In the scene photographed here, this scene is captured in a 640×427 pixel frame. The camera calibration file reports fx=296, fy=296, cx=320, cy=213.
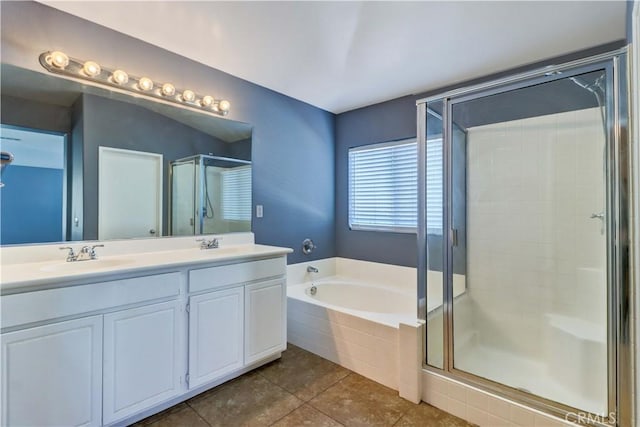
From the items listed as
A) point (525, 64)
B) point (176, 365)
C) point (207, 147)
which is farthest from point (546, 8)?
point (176, 365)

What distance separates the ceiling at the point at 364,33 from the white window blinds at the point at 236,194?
0.84 meters

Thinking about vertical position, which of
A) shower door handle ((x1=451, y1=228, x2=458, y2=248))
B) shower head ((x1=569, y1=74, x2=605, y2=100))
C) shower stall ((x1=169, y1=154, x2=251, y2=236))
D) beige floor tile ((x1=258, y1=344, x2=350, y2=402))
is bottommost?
beige floor tile ((x1=258, y1=344, x2=350, y2=402))

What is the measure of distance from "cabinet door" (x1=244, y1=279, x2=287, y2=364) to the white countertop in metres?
0.25

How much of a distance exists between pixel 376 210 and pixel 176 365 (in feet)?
7.49

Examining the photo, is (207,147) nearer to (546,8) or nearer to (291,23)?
(291,23)

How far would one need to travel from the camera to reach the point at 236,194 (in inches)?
101

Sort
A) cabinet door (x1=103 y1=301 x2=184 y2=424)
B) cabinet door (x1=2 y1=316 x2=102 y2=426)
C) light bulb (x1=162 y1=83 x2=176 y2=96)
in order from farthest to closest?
1. light bulb (x1=162 y1=83 x2=176 y2=96)
2. cabinet door (x1=103 y1=301 x2=184 y2=424)
3. cabinet door (x1=2 y1=316 x2=102 y2=426)

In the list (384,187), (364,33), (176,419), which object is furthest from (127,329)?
(384,187)

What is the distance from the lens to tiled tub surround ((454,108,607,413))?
6.11 ft

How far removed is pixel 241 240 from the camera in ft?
8.44

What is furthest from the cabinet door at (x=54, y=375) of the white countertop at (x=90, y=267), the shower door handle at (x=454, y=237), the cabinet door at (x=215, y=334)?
the shower door handle at (x=454, y=237)

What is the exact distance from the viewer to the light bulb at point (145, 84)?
201cm

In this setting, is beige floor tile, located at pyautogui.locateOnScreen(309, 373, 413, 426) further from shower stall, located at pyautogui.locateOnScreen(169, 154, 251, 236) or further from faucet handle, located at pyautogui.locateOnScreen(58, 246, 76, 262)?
faucet handle, located at pyautogui.locateOnScreen(58, 246, 76, 262)

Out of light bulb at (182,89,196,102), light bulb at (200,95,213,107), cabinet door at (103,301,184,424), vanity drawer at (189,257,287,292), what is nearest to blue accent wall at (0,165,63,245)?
cabinet door at (103,301,184,424)
